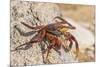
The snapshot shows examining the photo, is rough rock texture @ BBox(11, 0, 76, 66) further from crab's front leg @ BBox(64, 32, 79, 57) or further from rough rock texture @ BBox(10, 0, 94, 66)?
crab's front leg @ BBox(64, 32, 79, 57)

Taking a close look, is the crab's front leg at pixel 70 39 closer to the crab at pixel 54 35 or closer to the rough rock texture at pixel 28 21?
the crab at pixel 54 35

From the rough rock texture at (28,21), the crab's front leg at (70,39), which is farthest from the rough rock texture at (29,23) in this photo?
the crab's front leg at (70,39)

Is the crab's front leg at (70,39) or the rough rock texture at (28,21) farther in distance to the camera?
the crab's front leg at (70,39)

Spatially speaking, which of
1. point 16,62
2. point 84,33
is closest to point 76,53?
point 84,33

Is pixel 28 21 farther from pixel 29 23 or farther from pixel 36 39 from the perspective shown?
pixel 36 39

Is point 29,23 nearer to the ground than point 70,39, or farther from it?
farther from it

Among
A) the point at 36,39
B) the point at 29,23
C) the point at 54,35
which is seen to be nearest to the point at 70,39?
the point at 54,35

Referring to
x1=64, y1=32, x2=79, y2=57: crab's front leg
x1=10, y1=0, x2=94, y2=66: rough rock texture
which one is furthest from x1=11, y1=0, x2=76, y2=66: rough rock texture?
x1=64, y1=32, x2=79, y2=57: crab's front leg
